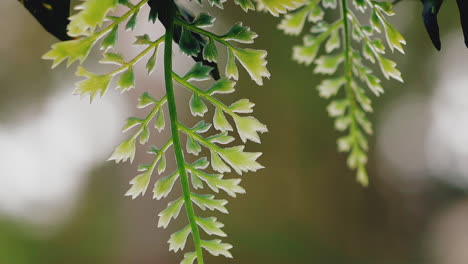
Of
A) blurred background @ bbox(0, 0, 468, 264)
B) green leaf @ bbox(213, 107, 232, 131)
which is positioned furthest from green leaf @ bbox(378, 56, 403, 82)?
blurred background @ bbox(0, 0, 468, 264)

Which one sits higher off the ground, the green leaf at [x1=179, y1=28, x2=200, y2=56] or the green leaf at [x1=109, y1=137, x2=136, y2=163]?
the green leaf at [x1=179, y1=28, x2=200, y2=56]

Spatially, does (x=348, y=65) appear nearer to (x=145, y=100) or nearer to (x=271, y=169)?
(x=145, y=100)

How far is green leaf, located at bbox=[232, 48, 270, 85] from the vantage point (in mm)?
228

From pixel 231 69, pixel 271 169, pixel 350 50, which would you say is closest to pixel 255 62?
pixel 231 69

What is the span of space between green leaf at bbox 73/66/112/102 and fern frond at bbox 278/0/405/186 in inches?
5.5

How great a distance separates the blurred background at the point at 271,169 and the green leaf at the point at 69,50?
4.01 meters

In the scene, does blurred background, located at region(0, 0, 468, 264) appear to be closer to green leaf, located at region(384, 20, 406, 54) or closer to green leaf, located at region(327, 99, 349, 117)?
green leaf, located at region(327, 99, 349, 117)

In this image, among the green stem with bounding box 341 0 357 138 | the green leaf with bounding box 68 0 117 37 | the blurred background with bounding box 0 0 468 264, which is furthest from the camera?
the blurred background with bounding box 0 0 468 264

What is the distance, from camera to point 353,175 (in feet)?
15.4

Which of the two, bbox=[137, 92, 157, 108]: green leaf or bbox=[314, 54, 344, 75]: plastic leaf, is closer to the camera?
bbox=[137, 92, 157, 108]: green leaf

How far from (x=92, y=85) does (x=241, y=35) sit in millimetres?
70

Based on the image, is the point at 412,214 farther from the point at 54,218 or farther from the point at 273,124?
the point at 54,218

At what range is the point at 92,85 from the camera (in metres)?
0.22

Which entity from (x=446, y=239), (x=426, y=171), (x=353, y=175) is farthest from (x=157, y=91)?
(x=446, y=239)
